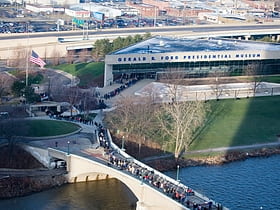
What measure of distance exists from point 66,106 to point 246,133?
12337mm

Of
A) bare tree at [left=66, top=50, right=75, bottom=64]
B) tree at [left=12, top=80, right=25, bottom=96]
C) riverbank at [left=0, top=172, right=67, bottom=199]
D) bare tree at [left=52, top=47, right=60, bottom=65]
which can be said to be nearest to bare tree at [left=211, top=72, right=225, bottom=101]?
tree at [left=12, top=80, right=25, bottom=96]

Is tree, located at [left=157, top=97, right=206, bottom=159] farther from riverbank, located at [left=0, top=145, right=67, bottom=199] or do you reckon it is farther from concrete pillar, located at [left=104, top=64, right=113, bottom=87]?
concrete pillar, located at [left=104, top=64, right=113, bottom=87]

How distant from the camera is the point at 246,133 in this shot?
42.7m

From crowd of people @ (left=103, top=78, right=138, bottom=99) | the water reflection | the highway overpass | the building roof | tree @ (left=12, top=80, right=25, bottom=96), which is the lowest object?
the water reflection

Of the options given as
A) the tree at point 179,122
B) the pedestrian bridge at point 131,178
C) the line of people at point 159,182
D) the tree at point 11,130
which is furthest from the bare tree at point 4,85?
the line of people at point 159,182

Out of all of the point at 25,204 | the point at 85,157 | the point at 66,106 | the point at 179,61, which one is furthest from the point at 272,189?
the point at 179,61

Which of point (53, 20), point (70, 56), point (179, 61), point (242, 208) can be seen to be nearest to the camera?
point (242, 208)

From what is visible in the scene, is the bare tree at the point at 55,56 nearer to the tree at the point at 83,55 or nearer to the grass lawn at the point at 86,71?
the grass lawn at the point at 86,71

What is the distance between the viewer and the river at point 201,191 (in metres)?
30.8

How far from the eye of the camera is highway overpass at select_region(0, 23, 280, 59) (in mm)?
65625

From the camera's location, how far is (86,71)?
56781 millimetres

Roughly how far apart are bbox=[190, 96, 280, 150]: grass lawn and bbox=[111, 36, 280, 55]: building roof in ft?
30.0

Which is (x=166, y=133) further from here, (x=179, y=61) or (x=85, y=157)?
(x=179, y=61)

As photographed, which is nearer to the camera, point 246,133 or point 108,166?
point 108,166
